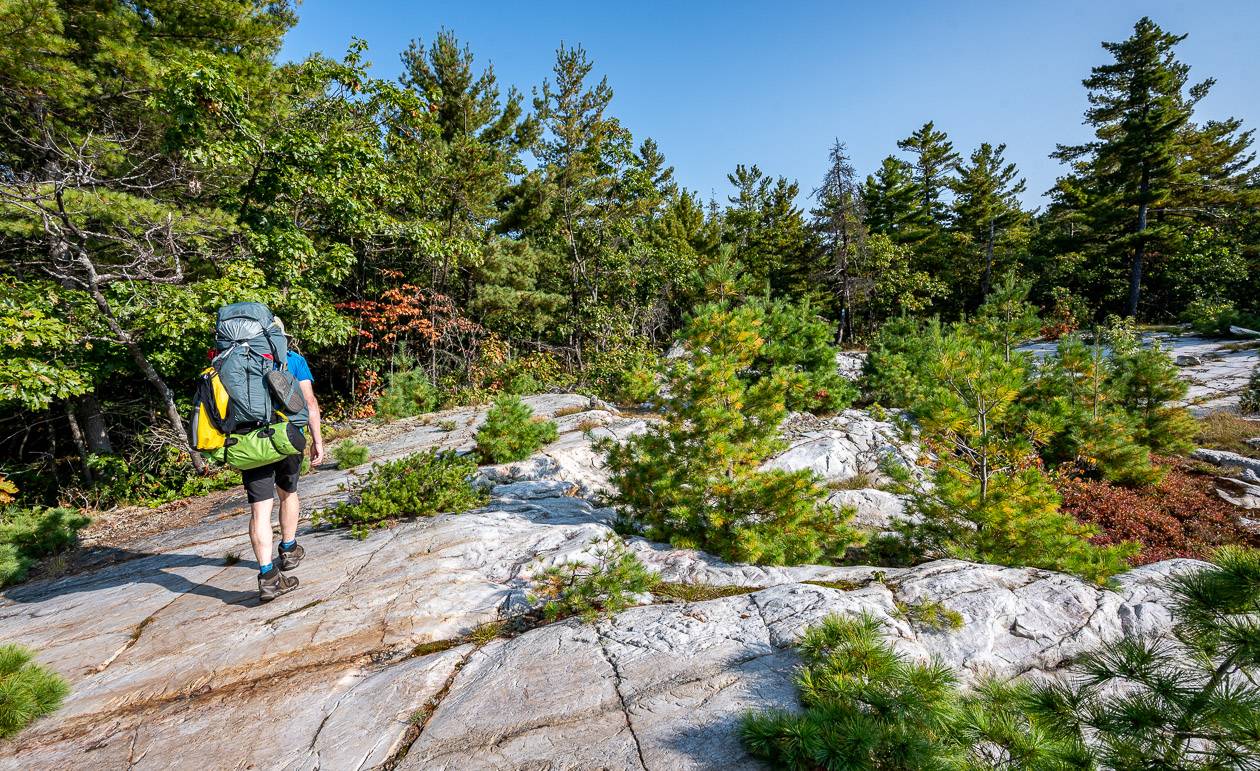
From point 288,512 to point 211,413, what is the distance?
978 millimetres

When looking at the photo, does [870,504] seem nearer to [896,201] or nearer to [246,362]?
[246,362]

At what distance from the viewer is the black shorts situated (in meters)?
3.38

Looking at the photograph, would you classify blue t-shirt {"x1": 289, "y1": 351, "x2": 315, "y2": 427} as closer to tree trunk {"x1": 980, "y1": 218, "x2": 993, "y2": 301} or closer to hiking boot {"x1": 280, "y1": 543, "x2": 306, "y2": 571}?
hiking boot {"x1": 280, "y1": 543, "x2": 306, "y2": 571}

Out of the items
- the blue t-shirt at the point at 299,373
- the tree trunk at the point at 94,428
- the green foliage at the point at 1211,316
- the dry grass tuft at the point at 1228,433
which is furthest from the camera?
the green foliage at the point at 1211,316

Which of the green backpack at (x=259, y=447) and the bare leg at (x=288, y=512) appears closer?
the green backpack at (x=259, y=447)

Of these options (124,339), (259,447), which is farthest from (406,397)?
(259,447)

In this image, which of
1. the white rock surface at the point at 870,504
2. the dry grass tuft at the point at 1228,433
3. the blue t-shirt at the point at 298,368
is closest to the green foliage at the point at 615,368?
the white rock surface at the point at 870,504

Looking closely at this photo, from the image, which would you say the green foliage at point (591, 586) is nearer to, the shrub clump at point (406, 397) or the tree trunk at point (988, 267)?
the shrub clump at point (406, 397)

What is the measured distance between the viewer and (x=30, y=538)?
206 inches

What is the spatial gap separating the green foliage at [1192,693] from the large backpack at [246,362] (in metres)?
4.60

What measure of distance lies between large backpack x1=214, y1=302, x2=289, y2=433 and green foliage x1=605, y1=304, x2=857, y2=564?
9.41ft

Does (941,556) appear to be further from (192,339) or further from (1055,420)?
(192,339)

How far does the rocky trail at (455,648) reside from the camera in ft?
7.02

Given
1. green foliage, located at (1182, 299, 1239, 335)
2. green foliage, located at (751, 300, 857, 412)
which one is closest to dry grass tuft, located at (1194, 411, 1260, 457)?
green foliage, located at (751, 300, 857, 412)
